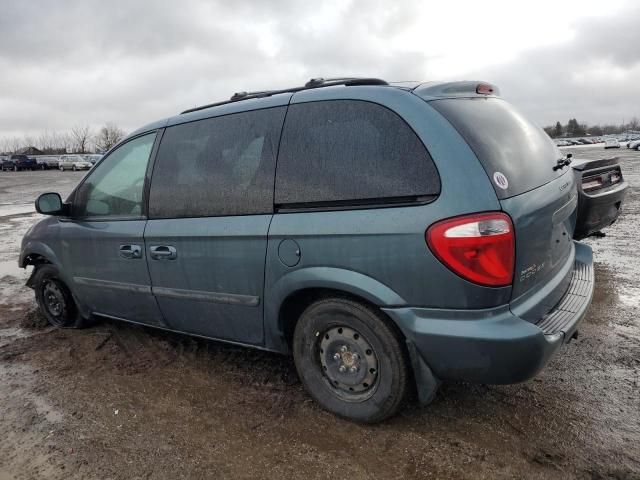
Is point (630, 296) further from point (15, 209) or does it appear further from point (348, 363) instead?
point (15, 209)

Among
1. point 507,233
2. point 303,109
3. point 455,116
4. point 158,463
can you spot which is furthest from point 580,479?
point 303,109

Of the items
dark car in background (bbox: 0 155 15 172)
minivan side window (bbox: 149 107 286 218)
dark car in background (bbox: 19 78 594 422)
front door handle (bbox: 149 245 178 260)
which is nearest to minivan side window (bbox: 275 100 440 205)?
dark car in background (bbox: 19 78 594 422)

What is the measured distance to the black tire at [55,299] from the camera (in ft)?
14.8

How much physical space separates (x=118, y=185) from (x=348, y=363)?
2.34 metres

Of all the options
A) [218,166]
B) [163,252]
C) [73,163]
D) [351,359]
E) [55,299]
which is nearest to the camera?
[351,359]

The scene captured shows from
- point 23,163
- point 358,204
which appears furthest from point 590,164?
point 23,163

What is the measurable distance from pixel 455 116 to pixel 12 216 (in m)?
14.9

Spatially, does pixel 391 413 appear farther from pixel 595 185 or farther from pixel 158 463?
pixel 595 185

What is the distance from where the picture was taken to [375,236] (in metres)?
2.45

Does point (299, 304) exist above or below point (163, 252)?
below

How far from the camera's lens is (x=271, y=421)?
9.48ft

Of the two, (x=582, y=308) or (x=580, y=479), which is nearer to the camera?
(x=580, y=479)

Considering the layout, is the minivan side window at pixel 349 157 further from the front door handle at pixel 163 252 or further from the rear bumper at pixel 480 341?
the front door handle at pixel 163 252

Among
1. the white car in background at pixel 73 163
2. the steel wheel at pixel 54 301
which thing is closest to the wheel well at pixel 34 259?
the steel wheel at pixel 54 301
